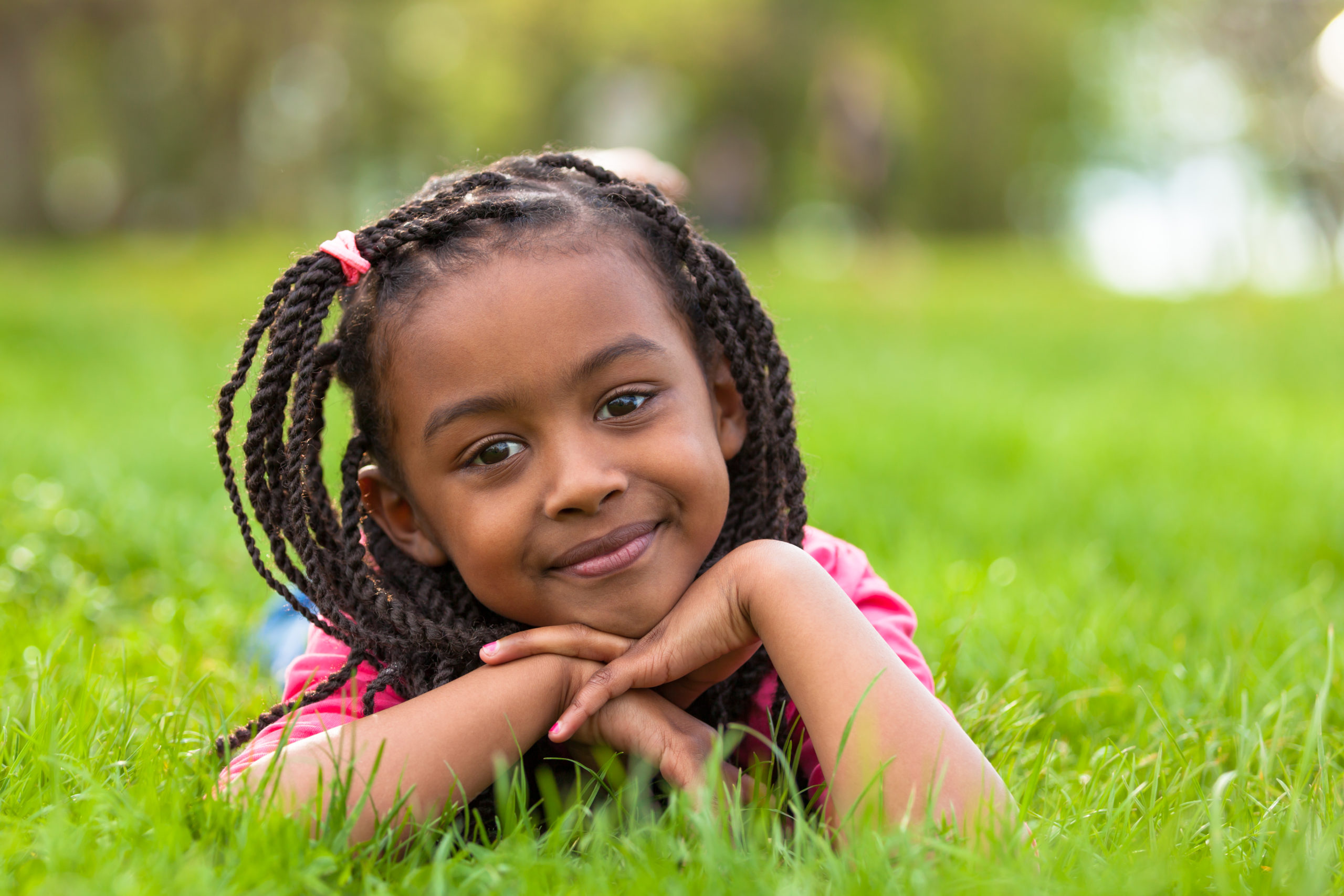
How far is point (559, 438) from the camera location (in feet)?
6.98

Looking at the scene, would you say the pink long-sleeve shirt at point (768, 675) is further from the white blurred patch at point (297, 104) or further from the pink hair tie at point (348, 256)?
the white blurred patch at point (297, 104)

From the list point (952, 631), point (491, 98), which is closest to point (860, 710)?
point (952, 631)

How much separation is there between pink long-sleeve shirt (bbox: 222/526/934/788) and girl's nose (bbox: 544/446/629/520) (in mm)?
520

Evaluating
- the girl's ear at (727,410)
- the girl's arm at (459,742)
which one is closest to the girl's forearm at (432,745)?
the girl's arm at (459,742)

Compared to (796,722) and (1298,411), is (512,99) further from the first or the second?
(796,722)

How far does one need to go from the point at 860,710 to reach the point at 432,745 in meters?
0.72

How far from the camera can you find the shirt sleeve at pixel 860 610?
235 centimetres

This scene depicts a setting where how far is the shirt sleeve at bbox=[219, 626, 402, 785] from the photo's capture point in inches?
81.4

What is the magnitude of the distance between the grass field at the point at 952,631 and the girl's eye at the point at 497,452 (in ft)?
2.18

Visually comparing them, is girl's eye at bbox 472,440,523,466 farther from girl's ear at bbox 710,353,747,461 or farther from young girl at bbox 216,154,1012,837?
girl's ear at bbox 710,353,747,461

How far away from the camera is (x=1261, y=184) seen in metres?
42.7

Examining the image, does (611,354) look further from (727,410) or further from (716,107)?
(716,107)

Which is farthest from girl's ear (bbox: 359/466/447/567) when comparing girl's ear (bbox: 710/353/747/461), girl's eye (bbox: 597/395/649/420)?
girl's ear (bbox: 710/353/747/461)

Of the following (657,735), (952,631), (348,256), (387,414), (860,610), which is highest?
(348,256)
